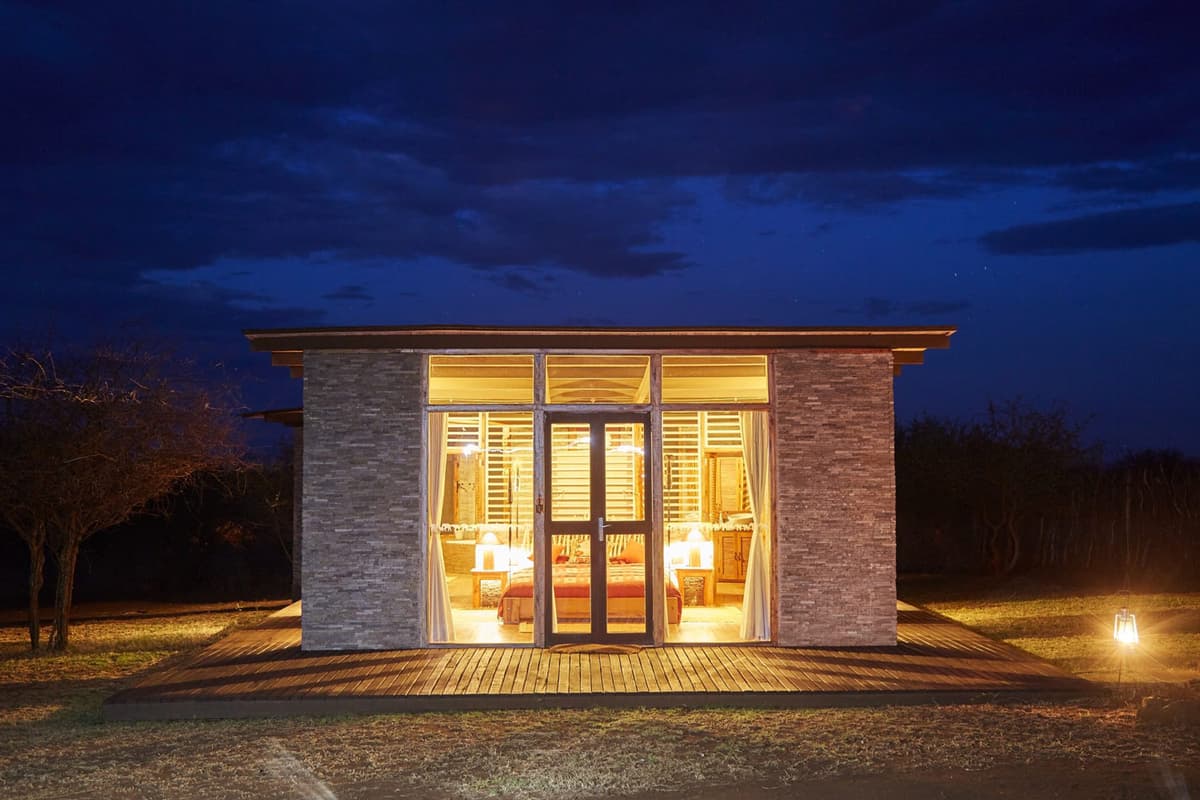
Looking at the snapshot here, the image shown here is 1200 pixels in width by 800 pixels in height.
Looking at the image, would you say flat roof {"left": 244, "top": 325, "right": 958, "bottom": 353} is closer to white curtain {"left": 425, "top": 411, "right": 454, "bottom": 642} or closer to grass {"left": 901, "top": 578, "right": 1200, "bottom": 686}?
Answer: white curtain {"left": 425, "top": 411, "right": 454, "bottom": 642}

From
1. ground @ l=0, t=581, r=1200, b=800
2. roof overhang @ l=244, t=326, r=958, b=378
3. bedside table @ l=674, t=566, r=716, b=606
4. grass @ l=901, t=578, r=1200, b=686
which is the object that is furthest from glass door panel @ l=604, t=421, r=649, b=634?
grass @ l=901, t=578, r=1200, b=686

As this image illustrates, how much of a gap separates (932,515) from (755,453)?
41.6 feet

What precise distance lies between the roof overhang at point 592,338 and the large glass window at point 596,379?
201 millimetres

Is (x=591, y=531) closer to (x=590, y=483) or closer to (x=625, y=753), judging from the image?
(x=590, y=483)

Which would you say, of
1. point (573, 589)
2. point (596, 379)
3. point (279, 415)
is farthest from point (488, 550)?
point (279, 415)

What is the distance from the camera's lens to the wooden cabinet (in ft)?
36.0

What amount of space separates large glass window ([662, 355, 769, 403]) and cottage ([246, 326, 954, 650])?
0.6 inches

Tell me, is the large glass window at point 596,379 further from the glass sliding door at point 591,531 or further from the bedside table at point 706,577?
the bedside table at point 706,577

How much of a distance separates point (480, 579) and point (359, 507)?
2407mm

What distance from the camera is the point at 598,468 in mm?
9664

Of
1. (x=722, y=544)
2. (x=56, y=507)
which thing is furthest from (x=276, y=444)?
(x=722, y=544)

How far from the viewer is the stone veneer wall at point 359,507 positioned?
380 inches

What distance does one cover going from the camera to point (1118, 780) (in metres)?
5.80

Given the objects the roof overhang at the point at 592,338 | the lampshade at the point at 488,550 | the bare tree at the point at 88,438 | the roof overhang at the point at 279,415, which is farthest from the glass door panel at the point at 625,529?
the roof overhang at the point at 279,415
